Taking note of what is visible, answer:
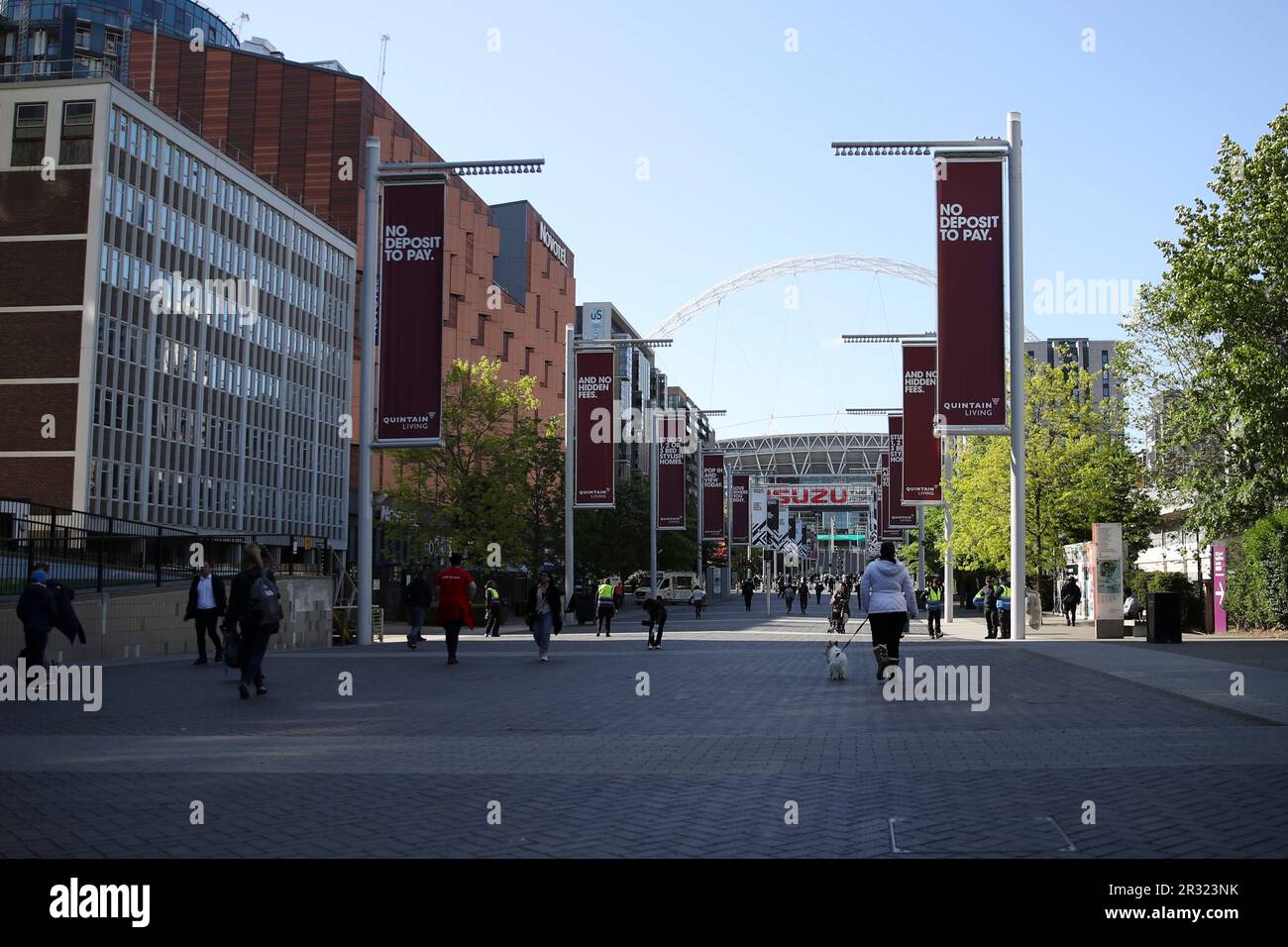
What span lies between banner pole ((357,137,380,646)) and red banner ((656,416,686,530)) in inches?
1178

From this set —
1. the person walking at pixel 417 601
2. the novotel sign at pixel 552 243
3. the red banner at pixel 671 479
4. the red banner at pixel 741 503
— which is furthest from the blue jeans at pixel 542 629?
the novotel sign at pixel 552 243

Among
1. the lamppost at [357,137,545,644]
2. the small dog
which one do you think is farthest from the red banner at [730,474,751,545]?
the small dog

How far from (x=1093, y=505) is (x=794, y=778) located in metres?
42.3

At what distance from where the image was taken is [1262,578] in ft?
113

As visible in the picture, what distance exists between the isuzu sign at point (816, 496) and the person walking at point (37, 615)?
150304 mm

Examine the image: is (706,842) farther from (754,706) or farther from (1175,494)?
(1175,494)

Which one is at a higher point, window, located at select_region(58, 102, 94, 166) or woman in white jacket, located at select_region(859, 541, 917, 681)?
window, located at select_region(58, 102, 94, 166)

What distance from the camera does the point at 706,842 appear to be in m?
6.95

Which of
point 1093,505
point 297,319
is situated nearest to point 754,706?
point 1093,505

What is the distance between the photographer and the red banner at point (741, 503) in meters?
80.3

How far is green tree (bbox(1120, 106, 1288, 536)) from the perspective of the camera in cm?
3253

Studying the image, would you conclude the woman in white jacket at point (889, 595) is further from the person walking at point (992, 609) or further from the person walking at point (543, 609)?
the person walking at point (992, 609)

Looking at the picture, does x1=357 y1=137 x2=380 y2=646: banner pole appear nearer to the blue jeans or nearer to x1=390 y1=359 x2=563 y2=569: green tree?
the blue jeans
